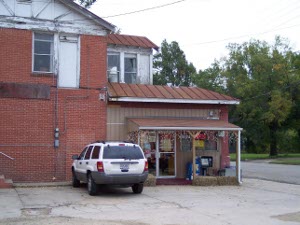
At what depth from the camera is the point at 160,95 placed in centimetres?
2112

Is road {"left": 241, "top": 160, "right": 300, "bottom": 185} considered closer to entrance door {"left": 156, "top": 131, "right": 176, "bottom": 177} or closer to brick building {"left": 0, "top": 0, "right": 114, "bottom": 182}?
entrance door {"left": 156, "top": 131, "right": 176, "bottom": 177}

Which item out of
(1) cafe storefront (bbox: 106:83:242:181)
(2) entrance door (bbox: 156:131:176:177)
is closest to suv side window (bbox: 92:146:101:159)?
(1) cafe storefront (bbox: 106:83:242:181)

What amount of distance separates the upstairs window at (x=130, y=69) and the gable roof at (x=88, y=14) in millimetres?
4168

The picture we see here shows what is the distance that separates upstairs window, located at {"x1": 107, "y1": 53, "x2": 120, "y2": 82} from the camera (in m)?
23.0

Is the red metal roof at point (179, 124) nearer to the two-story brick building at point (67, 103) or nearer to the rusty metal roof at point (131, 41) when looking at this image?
the two-story brick building at point (67, 103)

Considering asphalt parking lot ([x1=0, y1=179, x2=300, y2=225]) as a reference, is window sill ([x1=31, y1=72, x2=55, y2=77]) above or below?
above

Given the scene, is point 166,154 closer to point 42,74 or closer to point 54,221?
point 42,74

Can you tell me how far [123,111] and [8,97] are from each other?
524 cm

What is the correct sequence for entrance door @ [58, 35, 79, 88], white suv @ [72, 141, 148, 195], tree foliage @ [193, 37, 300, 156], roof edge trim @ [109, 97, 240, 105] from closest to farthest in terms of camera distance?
white suv @ [72, 141, 148, 195] < entrance door @ [58, 35, 79, 88] < roof edge trim @ [109, 97, 240, 105] < tree foliage @ [193, 37, 300, 156]

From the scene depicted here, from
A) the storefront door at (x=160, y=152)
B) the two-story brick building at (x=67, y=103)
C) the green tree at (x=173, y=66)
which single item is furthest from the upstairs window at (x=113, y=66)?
the green tree at (x=173, y=66)

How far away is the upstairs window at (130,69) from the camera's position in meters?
23.9

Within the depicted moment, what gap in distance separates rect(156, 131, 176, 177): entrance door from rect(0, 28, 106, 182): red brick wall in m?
3.13

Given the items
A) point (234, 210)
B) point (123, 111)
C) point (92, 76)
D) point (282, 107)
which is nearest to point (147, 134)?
point (123, 111)

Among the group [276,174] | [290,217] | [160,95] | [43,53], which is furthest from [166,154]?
[290,217]
